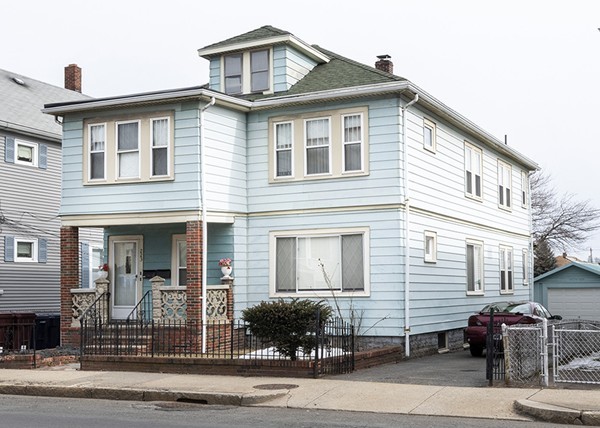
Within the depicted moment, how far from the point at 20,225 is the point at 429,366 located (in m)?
16.9

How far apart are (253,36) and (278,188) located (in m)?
4.68

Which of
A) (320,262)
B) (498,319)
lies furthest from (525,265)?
(320,262)

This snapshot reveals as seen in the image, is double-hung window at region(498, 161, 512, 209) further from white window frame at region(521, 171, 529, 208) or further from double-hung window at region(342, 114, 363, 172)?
double-hung window at region(342, 114, 363, 172)

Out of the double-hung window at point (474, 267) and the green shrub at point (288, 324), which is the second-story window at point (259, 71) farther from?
the green shrub at point (288, 324)

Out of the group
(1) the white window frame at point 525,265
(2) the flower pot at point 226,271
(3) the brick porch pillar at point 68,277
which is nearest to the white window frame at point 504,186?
(1) the white window frame at point 525,265

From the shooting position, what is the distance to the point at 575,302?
32562mm

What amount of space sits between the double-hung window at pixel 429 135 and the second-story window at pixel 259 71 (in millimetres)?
4417

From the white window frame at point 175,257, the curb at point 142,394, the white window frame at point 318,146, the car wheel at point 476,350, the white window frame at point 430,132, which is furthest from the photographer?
the white window frame at point 175,257

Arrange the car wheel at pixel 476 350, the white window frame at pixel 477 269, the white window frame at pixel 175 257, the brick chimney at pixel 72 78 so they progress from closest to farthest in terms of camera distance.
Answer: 1. the car wheel at pixel 476 350
2. the white window frame at pixel 175 257
3. the white window frame at pixel 477 269
4. the brick chimney at pixel 72 78

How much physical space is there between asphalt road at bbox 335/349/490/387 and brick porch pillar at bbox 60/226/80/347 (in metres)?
8.39

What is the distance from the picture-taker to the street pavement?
12648 mm

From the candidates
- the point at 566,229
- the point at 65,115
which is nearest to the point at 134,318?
the point at 65,115

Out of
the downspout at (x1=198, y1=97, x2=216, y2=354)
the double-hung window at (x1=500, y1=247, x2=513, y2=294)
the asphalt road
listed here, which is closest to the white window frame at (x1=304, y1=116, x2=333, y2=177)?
the downspout at (x1=198, y1=97, x2=216, y2=354)

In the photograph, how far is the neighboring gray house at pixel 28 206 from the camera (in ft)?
95.7
